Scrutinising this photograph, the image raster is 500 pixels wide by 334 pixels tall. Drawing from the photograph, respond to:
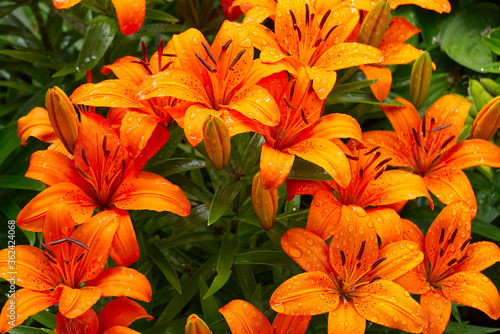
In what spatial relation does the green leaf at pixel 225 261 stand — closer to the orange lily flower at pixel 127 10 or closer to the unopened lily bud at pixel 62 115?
the unopened lily bud at pixel 62 115

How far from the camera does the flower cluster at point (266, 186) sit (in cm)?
79

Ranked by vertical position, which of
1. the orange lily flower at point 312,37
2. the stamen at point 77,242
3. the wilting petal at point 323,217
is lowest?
the wilting petal at point 323,217

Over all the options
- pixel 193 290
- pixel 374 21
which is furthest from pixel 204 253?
pixel 374 21

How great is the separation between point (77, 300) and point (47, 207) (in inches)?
6.3

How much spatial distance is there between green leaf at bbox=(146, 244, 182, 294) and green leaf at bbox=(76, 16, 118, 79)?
383 millimetres

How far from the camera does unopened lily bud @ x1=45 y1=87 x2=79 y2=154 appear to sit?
0.82m

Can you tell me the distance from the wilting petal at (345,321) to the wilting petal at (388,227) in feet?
0.42

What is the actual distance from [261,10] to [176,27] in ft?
0.99

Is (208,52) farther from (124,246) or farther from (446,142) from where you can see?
(446,142)

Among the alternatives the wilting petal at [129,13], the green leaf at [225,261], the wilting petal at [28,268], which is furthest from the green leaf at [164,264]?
the wilting petal at [129,13]

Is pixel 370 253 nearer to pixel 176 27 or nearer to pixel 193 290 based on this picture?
pixel 193 290

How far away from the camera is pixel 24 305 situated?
757 millimetres

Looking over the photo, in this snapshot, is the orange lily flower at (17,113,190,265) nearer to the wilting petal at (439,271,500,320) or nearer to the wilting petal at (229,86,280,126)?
the wilting petal at (229,86,280,126)

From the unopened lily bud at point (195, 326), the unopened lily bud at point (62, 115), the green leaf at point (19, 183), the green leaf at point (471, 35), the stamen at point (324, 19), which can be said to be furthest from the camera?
the green leaf at point (471, 35)
